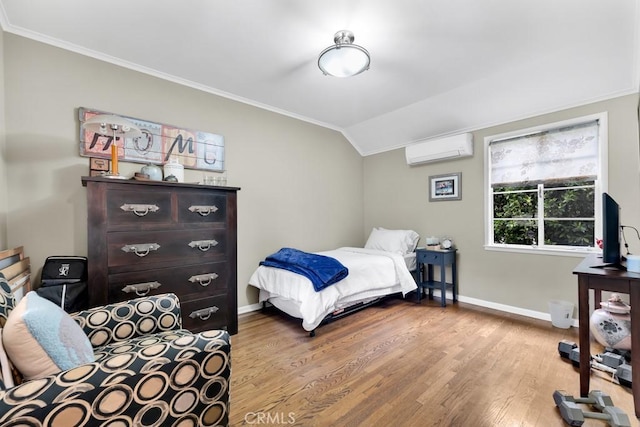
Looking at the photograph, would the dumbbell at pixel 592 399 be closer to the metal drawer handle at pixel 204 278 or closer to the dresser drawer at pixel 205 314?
the dresser drawer at pixel 205 314

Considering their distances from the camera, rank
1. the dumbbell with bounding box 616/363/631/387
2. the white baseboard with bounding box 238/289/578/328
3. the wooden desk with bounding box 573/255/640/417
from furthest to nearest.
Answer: the white baseboard with bounding box 238/289/578/328, the dumbbell with bounding box 616/363/631/387, the wooden desk with bounding box 573/255/640/417

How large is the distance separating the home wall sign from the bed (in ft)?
4.47

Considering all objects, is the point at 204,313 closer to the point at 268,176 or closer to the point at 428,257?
the point at 268,176

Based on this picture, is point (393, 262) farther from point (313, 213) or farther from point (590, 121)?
point (590, 121)

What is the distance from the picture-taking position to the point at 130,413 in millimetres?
891

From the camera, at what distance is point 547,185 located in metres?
2.97

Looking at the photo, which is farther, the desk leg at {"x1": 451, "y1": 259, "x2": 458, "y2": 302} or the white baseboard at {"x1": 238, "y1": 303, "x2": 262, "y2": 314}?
the desk leg at {"x1": 451, "y1": 259, "x2": 458, "y2": 302}

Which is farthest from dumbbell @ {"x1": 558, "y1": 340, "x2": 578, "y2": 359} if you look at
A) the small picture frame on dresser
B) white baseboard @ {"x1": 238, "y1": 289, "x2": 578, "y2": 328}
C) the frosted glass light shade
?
the small picture frame on dresser

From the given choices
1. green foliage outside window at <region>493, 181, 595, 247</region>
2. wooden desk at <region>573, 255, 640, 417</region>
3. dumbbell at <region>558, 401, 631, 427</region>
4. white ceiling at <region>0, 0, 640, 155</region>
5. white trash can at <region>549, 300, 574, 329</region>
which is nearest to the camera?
dumbbell at <region>558, 401, 631, 427</region>

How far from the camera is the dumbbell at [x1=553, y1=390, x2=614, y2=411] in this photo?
1.54m

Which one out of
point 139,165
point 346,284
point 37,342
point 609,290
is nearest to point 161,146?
point 139,165

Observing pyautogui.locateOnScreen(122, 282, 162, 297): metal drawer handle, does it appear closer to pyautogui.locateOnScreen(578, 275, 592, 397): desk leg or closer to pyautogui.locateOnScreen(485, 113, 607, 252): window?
pyautogui.locateOnScreen(578, 275, 592, 397): desk leg

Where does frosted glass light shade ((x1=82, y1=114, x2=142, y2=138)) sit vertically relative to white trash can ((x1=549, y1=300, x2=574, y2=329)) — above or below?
above

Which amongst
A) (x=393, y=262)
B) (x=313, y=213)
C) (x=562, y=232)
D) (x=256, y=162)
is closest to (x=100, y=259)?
(x=256, y=162)
